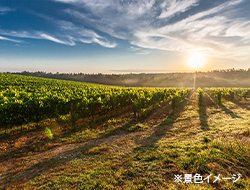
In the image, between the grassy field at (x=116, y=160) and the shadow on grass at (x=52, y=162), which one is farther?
the shadow on grass at (x=52, y=162)

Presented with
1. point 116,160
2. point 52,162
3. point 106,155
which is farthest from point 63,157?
point 116,160

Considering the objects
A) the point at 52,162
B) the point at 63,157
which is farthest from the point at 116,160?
the point at 52,162

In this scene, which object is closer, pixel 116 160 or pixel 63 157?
pixel 116 160

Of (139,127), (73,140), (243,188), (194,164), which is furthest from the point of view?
(139,127)

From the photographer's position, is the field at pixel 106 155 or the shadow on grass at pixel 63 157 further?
the shadow on grass at pixel 63 157

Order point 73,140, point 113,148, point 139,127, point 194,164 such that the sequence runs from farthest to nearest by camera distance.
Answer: point 139,127, point 73,140, point 113,148, point 194,164

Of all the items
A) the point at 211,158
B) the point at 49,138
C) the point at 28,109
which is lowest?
the point at 49,138

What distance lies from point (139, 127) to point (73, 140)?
460 cm

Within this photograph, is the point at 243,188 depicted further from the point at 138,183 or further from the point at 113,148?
the point at 113,148

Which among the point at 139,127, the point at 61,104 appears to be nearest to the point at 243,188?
the point at 139,127

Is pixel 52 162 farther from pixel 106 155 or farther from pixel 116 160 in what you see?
pixel 116 160

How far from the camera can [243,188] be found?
3.20m

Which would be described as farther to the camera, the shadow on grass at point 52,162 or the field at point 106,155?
the shadow on grass at point 52,162

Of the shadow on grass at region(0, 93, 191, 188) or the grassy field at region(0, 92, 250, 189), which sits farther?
the shadow on grass at region(0, 93, 191, 188)
